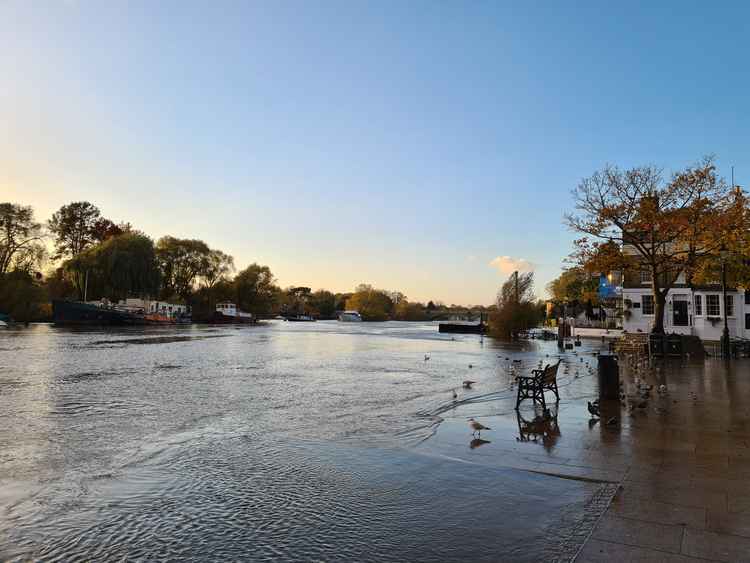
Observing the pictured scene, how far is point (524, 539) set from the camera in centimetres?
483

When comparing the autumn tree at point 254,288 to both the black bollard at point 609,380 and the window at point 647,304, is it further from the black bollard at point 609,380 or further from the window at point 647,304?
the black bollard at point 609,380

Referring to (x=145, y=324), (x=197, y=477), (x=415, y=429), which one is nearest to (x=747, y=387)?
(x=415, y=429)

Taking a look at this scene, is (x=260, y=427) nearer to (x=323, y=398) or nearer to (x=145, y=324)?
(x=323, y=398)

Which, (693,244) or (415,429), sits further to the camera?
(693,244)

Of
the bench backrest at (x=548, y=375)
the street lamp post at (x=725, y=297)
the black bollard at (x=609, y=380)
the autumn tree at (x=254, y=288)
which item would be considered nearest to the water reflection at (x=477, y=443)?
the bench backrest at (x=548, y=375)

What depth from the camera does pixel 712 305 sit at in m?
40.9

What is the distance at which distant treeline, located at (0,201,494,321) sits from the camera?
228ft

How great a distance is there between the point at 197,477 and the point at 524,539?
14.1ft

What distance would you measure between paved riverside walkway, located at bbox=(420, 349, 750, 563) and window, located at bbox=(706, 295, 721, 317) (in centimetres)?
3085

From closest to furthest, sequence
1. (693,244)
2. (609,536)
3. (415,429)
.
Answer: (609,536) → (415,429) → (693,244)

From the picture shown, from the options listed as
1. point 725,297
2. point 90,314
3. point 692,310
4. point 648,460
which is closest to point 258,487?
point 648,460

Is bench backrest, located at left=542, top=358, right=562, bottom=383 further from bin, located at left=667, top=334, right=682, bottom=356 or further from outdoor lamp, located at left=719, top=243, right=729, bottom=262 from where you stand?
outdoor lamp, located at left=719, top=243, right=729, bottom=262

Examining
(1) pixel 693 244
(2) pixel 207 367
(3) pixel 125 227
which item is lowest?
(2) pixel 207 367

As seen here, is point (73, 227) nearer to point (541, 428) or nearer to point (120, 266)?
point (120, 266)
